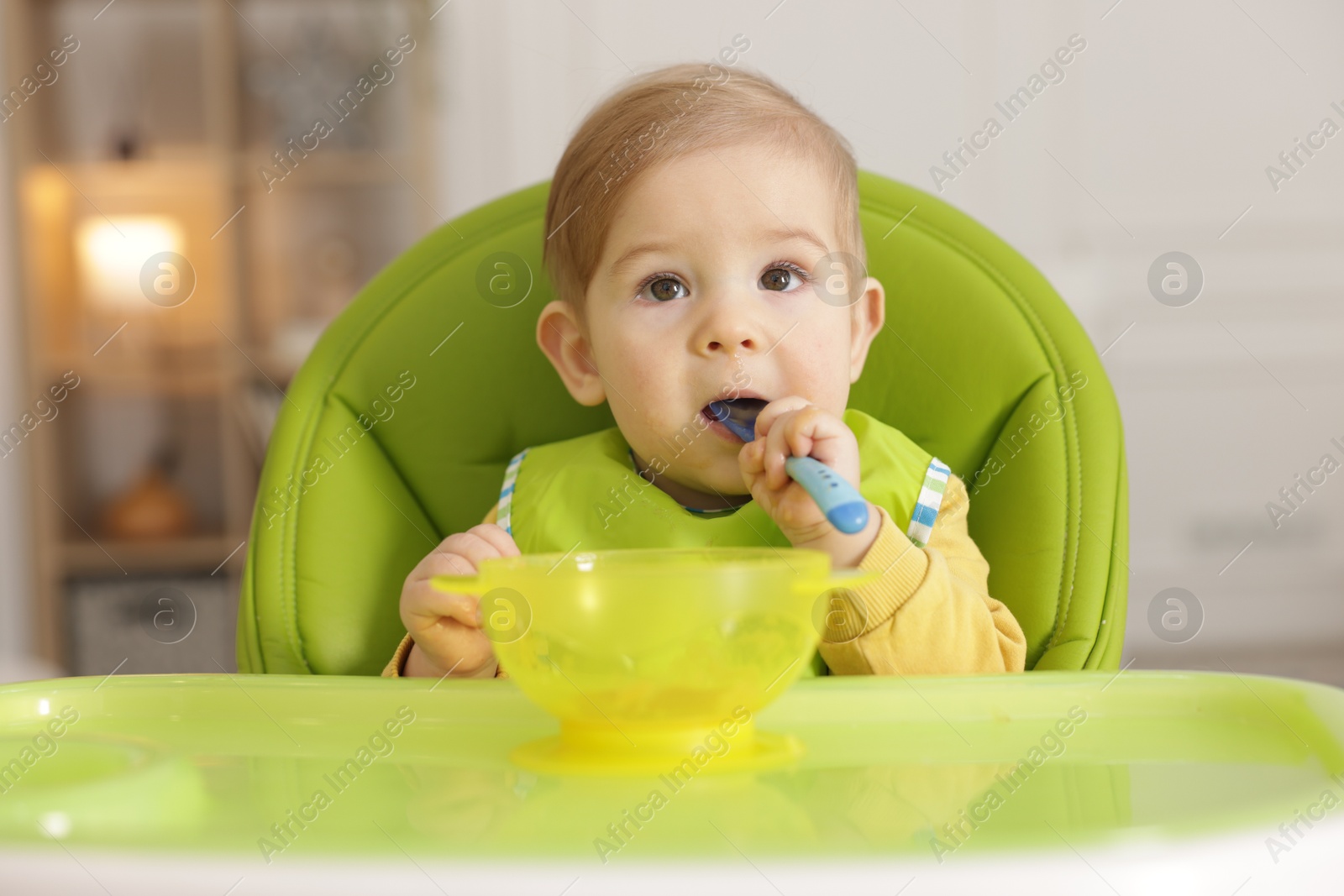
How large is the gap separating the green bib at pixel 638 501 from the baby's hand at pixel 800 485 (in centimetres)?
10

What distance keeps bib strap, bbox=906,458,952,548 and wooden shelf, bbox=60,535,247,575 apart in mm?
2618

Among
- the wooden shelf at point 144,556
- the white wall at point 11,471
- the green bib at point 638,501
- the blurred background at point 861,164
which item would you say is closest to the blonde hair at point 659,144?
the green bib at point 638,501

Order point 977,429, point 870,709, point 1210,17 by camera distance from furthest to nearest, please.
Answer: point 1210,17
point 977,429
point 870,709

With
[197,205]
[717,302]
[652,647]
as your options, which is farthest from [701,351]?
[197,205]

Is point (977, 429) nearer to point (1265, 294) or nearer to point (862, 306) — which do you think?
point (862, 306)

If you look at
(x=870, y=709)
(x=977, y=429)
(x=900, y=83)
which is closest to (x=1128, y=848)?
(x=870, y=709)

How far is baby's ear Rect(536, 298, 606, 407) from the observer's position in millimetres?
1111

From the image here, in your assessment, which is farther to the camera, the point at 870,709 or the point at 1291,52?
the point at 1291,52

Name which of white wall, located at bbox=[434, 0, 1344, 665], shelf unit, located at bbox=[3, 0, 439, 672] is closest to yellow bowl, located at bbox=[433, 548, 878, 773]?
shelf unit, located at bbox=[3, 0, 439, 672]

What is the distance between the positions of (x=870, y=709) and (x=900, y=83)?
2857 millimetres

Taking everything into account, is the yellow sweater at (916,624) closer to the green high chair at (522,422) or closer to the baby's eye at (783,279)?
the green high chair at (522,422)

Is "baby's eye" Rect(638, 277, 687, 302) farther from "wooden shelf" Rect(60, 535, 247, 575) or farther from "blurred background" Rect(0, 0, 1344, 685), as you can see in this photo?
"wooden shelf" Rect(60, 535, 247, 575)

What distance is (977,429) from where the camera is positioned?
105cm

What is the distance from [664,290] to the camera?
1020mm
